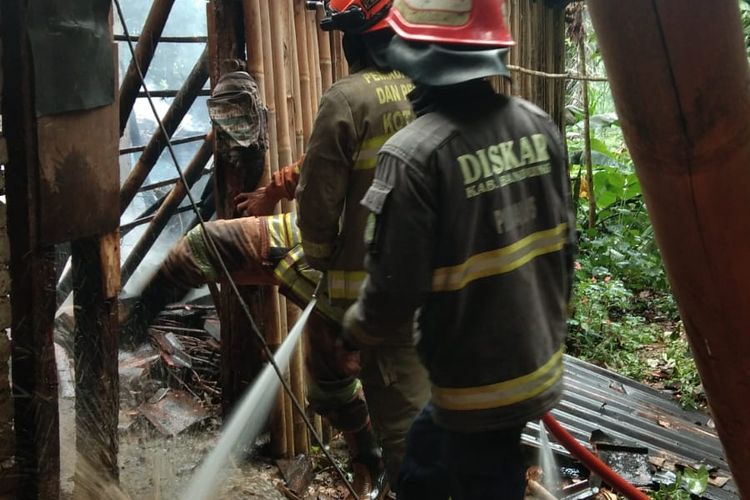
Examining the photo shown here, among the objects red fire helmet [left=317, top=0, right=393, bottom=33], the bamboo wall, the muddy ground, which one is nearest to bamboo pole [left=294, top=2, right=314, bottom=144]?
red fire helmet [left=317, top=0, right=393, bottom=33]

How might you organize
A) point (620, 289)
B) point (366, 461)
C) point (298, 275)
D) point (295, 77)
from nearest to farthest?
1. point (298, 275)
2. point (366, 461)
3. point (295, 77)
4. point (620, 289)

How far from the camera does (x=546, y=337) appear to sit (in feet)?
8.11

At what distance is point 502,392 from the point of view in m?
2.40

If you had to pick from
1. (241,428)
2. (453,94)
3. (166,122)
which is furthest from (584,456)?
(166,122)

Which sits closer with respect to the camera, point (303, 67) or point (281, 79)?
point (281, 79)

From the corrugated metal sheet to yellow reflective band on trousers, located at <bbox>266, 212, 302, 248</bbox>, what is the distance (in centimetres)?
196

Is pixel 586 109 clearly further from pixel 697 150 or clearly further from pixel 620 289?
pixel 697 150

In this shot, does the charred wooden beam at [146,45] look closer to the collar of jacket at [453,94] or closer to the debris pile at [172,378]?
the debris pile at [172,378]

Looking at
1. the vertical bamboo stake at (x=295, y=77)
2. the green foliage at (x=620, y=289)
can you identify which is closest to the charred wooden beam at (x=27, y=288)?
the vertical bamboo stake at (x=295, y=77)

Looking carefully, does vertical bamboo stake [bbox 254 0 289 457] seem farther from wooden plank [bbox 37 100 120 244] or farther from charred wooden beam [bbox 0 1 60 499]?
charred wooden beam [bbox 0 1 60 499]

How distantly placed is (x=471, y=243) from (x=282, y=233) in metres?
1.73

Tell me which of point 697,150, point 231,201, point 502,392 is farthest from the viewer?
point 231,201

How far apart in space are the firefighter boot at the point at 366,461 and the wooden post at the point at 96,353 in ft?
4.38

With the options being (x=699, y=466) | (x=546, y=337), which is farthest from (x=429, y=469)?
(x=699, y=466)
